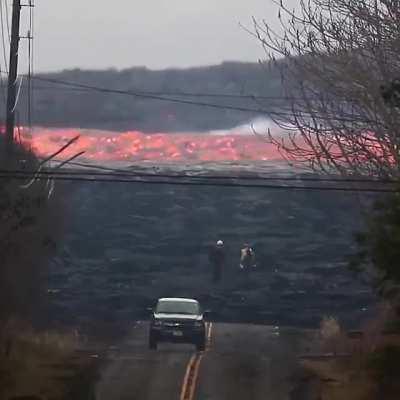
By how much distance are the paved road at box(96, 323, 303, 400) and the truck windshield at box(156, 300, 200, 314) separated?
1.38 meters

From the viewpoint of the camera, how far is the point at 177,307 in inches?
1972

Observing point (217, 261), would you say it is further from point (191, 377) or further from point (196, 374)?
point (191, 377)

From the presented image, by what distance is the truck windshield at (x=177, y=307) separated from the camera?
4984 centimetres

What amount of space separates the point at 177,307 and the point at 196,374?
10.1 m

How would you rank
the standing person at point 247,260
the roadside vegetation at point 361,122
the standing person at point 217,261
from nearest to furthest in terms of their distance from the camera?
1. the roadside vegetation at point 361,122
2. the standing person at point 217,261
3. the standing person at point 247,260

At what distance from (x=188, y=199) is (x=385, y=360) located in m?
54.0

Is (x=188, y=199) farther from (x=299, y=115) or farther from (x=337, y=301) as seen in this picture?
(x=299, y=115)

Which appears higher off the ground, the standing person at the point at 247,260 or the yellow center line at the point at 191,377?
the standing person at the point at 247,260

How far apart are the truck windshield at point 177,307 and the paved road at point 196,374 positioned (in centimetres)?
138

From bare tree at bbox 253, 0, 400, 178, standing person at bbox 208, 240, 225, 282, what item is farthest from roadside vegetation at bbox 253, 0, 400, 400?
standing person at bbox 208, 240, 225, 282

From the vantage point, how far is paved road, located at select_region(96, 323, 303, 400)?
37312 millimetres

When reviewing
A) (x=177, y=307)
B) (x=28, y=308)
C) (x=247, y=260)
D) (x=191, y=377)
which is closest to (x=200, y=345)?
(x=177, y=307)

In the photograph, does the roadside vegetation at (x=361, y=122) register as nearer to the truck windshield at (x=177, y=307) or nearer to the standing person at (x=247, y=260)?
the truck windshield at (x=177, y=307)

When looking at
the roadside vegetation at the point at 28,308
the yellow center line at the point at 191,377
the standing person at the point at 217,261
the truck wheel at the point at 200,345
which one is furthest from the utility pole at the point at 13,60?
the standing person at the point at 217,261
